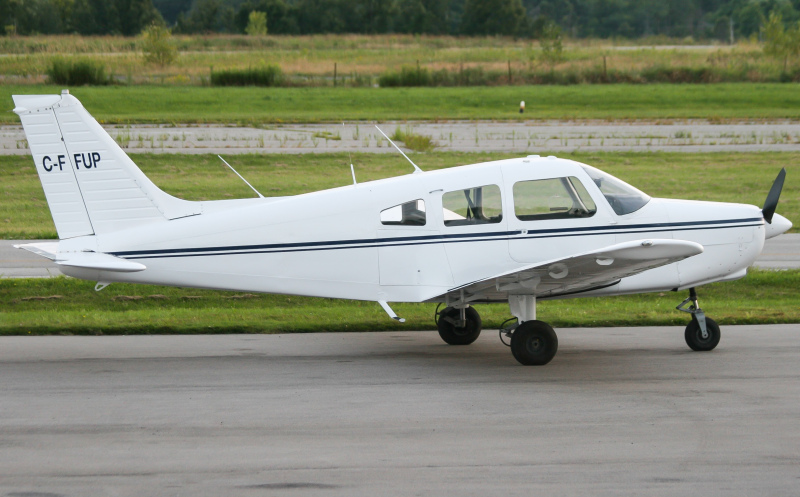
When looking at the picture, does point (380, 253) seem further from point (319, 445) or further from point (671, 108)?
point (671, 108)

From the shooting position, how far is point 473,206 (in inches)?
390

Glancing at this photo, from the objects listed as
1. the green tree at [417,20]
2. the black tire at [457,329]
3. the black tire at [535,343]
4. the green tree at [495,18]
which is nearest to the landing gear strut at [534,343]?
the black tire at [535,343]

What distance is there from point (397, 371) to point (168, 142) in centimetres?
2202

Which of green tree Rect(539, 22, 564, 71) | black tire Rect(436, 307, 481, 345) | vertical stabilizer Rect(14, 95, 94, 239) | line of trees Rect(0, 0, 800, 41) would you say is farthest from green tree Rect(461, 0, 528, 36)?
vertical stabilizer Rect(14, 95, 94, 239)

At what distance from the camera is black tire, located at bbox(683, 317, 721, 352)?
34.5 ft

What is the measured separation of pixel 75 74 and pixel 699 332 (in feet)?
138

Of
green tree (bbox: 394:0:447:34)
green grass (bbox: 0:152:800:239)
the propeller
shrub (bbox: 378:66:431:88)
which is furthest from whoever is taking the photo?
Result: green tree (bbox: 394:0:447:34)

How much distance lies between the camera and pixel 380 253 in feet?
32.6

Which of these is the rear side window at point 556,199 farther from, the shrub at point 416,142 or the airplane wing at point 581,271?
the shrub at point 416,142

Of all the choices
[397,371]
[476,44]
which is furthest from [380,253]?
[476,44]

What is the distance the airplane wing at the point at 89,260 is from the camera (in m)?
9.58

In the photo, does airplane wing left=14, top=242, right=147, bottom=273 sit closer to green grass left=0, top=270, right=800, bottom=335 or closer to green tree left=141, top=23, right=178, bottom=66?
green grass left=0, top=270, right=800, bottom=335

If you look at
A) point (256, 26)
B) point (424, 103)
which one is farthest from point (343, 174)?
point (256, 26)

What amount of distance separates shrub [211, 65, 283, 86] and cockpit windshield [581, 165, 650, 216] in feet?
134
